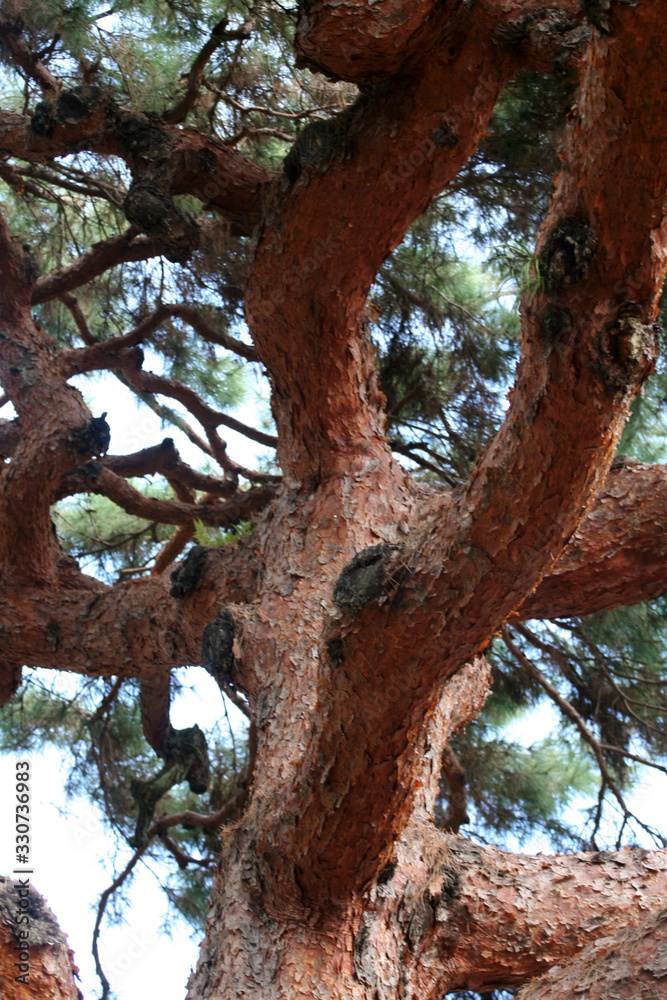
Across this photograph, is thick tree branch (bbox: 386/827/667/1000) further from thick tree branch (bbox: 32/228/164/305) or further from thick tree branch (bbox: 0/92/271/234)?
thick tree branch (bbox: 32/228/164/305)

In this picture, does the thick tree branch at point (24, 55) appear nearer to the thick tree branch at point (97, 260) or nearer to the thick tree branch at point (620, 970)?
the thick tree branch at point (97, 260)

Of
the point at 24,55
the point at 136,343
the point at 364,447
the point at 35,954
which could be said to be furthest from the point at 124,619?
the point at 24,55

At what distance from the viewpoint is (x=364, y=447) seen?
1.98 metres

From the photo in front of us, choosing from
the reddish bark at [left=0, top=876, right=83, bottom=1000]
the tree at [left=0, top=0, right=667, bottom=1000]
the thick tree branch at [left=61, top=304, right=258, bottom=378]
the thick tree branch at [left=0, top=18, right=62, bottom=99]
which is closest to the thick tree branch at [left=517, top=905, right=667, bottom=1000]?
the tree at [left=0, top=0, right=667, bottom=1000]

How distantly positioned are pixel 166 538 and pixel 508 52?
2532 millimetres

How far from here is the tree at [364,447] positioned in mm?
1013

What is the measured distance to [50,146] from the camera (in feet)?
6.35

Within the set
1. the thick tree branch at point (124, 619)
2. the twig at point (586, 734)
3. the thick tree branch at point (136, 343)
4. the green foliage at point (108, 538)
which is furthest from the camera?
the green foliage at point (108, 538)

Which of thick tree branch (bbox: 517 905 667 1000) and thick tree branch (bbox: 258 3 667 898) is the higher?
thick tree branch (bbox: 258 3 667 898)

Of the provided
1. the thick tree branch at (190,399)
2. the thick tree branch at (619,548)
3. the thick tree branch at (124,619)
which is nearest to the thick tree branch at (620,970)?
the thick tree branch at (619,548)

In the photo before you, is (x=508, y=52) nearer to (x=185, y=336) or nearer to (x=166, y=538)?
(x=185, y=336)

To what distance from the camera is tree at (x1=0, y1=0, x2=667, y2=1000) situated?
1.01 metres

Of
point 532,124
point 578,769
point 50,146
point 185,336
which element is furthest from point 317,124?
point 578,769

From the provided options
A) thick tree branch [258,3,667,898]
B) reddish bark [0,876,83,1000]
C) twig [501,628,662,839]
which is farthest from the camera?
twig [501,628,662,839]
